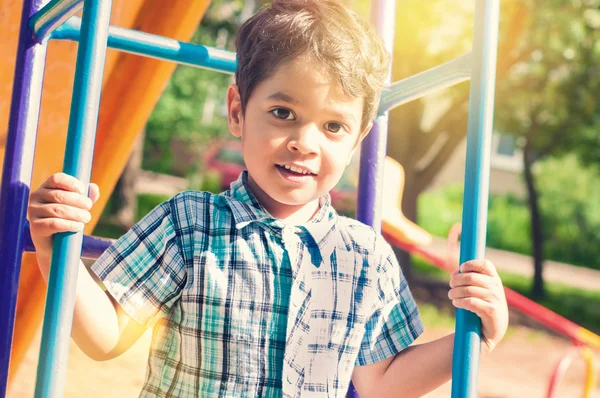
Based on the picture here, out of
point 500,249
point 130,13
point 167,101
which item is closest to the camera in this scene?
point 130,13

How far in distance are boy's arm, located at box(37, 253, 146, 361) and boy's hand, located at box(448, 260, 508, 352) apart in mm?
565

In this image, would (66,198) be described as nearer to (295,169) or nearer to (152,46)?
(295,169)

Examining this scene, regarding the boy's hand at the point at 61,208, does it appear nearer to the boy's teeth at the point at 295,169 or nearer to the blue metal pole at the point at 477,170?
the boy's teeth at the point at 295,169

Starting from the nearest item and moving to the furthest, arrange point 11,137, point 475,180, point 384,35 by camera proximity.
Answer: point 475,180 → point 11,137 → point 384,35

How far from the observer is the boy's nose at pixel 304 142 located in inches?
48.4

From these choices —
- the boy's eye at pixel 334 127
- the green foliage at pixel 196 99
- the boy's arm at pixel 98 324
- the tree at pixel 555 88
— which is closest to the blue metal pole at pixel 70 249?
the boy's arm at pixel 98 324

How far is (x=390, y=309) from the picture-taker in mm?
1421

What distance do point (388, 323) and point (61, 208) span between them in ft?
2.32

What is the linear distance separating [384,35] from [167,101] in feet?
29.8

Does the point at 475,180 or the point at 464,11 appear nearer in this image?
the point at 475,180

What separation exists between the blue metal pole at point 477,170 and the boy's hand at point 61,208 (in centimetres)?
59

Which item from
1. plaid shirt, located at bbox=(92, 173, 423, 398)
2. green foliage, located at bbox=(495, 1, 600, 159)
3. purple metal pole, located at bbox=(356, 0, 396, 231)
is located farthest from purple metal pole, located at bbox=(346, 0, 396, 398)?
green foliage, located at bbox=(495, 1, 600, 159)

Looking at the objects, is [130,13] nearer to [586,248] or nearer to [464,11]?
[464,11]

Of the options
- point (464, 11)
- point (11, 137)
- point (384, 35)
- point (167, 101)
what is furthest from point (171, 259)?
point (167, 101)
